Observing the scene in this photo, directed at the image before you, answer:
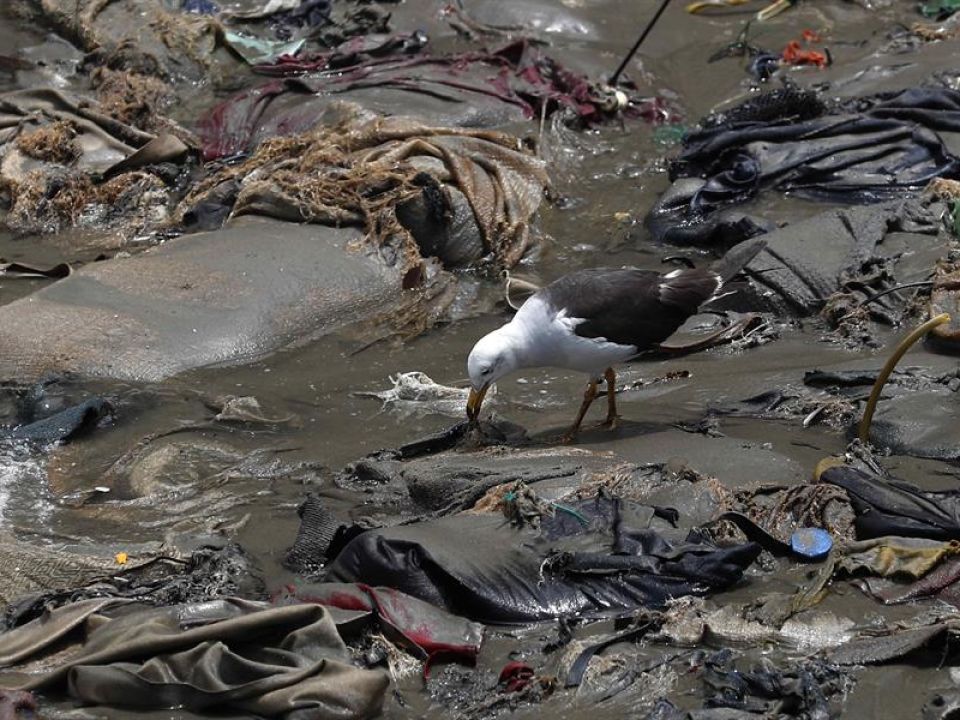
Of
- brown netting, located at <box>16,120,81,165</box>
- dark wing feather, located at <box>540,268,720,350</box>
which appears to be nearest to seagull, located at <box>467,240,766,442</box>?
dark wing feather, located at <box>540,268,720,350</box>

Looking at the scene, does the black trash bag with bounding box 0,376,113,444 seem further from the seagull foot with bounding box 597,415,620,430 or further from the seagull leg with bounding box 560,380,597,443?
the seagull foot with bounding box 597,415,620,430

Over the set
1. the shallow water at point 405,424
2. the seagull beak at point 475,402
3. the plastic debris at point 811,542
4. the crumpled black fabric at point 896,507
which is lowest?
the shallow water at point 405,424

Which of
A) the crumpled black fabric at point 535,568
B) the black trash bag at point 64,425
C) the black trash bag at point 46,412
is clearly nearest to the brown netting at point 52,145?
the black trash bag at point 46,412

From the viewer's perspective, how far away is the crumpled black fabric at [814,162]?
27.8ft

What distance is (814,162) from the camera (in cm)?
868

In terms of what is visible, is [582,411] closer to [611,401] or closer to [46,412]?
[611,401]

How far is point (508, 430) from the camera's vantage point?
20.1 feet

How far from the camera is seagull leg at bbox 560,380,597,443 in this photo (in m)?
5.96

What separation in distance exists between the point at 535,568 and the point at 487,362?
1.39 m

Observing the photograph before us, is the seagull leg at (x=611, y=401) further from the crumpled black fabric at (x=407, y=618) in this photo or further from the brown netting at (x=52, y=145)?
the brown netting at (x=52, y=145)

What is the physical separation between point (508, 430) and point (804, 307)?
191 cm

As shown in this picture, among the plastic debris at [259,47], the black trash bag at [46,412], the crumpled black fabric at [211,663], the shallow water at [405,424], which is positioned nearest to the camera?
the crumpled black fabric at [211,663]

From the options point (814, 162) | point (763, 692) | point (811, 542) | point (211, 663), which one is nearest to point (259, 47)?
point (814, 162)

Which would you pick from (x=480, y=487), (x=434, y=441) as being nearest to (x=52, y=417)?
(x=434, y=441)
